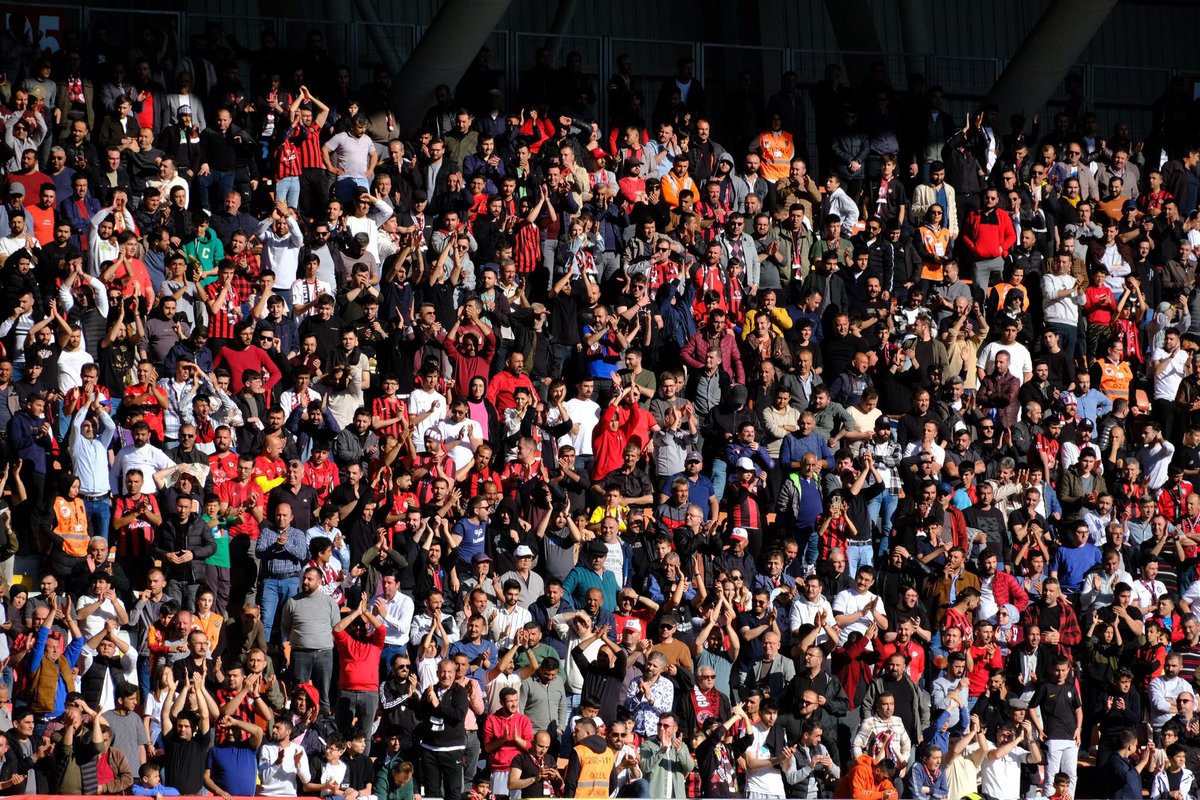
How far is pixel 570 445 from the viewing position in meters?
20.5

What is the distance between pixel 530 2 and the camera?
29703mm

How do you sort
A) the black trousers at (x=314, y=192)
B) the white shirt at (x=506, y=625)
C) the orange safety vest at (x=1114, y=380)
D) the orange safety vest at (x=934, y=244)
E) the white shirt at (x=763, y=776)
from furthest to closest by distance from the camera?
the orange safety vest at (x=934, y=244) < the orange safety vest at (x=1114, y=380) < the black trousers at (x=314, y=192) < the white shirt at (x=506, y=625) < the white shirt at (x=763, y=776)

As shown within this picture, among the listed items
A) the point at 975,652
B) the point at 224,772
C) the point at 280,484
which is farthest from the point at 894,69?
the point at 224,772

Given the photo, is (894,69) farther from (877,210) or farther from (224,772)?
(224,772)

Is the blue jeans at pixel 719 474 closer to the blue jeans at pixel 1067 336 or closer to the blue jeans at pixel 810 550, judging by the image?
the blue jeans at pixel 810 550

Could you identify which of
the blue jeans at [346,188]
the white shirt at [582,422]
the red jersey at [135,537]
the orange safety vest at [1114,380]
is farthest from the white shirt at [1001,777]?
the blue jeans at [346,188]

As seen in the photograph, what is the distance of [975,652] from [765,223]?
5.80m

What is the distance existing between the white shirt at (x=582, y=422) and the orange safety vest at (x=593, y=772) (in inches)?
155

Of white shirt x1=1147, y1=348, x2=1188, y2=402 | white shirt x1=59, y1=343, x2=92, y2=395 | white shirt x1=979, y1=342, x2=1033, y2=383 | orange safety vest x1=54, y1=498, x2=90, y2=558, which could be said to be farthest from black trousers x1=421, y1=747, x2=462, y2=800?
white shirt x1=1147, y1=348, x2=1188, y2=402

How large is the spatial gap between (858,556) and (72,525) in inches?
296

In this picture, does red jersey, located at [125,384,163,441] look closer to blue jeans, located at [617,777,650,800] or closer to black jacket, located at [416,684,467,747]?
black jacket, located at [416,684,467,747]

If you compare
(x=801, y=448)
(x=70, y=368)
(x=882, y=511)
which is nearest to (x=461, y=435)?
(x=801, y=448)

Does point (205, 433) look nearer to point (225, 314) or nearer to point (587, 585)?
point (225, 314)

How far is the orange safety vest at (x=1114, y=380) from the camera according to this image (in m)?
23.3
